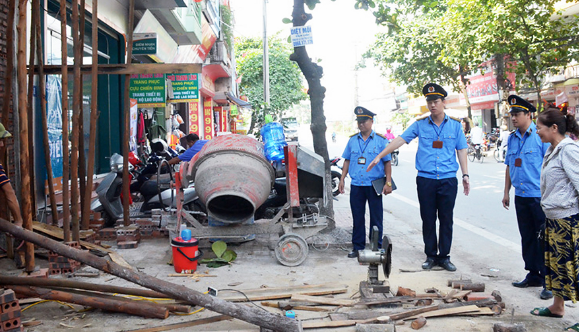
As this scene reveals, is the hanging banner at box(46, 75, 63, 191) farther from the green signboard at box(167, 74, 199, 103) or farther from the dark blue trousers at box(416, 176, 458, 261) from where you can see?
the green signboard at box(167, 74, 199, 103)

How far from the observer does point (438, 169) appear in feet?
18.0

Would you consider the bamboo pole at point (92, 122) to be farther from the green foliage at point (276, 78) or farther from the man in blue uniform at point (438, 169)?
the green foliage at point (276, 78)

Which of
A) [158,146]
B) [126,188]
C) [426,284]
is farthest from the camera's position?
[158,146]

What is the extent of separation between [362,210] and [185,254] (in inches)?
86.1

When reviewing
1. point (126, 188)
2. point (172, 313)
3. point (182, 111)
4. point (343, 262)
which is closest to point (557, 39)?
point (182, 111)

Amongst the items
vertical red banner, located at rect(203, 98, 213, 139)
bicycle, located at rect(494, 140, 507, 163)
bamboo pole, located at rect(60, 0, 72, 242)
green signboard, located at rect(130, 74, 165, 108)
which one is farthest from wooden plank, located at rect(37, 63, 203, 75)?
vertical red banner, located at rect(203, 98, 213, 139)

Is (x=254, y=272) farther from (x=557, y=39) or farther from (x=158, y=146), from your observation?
(x=557, y=39)

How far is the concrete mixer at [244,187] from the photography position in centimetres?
546

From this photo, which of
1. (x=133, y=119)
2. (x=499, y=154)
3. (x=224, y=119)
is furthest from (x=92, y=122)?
(x=224, y=119)

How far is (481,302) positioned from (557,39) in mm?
16091

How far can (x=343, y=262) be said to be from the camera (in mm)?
5840

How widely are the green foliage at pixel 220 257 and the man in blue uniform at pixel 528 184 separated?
→ 3.02m

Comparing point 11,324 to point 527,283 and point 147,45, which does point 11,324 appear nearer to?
point 527,283

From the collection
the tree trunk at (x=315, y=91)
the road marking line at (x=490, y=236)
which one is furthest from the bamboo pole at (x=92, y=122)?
the road marking line at (x=490, y=236)
